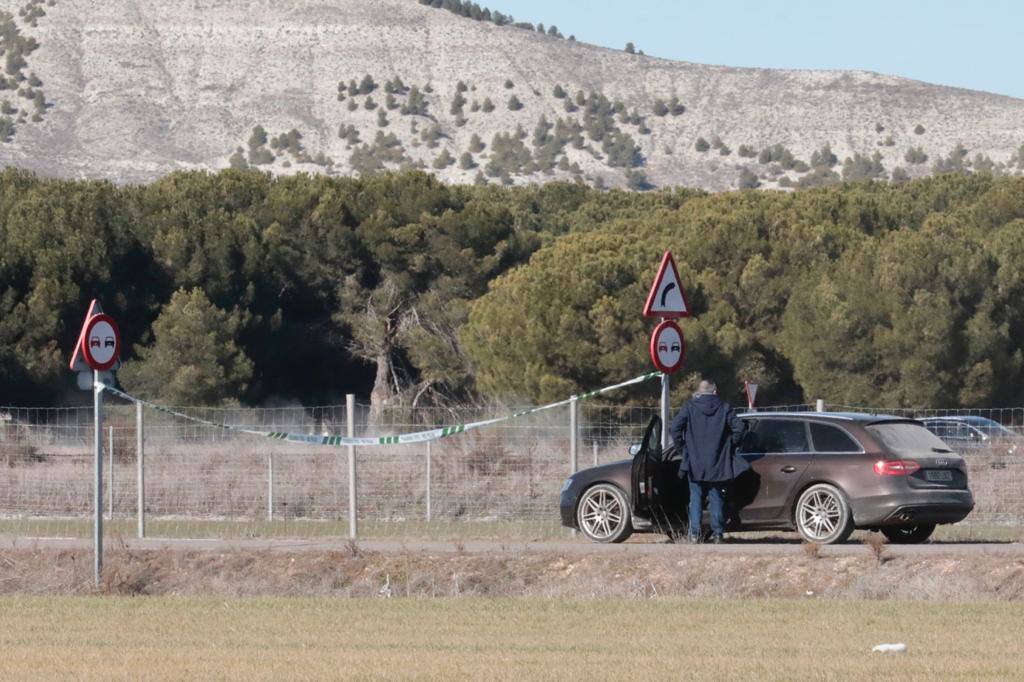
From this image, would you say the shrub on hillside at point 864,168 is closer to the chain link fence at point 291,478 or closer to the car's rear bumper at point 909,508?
the chain link fence at point 291,478

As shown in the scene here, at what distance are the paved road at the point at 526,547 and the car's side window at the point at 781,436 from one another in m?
0.98

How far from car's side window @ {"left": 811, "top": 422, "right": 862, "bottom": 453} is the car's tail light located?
0.33 metres

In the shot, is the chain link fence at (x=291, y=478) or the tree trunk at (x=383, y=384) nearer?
the chain link fence at (x=291, y=478)

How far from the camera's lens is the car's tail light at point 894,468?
18109 millimetres

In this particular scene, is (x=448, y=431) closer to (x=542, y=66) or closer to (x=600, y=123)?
(x=600, y=123)

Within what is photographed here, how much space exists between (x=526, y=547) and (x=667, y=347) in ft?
8.29

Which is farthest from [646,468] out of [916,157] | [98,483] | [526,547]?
[916,157]

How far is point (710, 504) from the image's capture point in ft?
59.7

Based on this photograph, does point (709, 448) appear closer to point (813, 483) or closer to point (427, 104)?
point (813, 483)

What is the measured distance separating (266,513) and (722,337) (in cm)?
2340

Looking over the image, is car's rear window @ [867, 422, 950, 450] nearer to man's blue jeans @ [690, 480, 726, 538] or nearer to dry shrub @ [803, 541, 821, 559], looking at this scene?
man's blue jeans @ [690, 480, 726, 538]

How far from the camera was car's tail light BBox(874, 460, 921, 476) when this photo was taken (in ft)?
59.4

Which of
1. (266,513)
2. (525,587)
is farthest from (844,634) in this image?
(266,513)

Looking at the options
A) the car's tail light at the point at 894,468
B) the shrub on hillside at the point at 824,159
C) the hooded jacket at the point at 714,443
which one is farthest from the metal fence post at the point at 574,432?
the shrub on hillside at the point at 824,159
